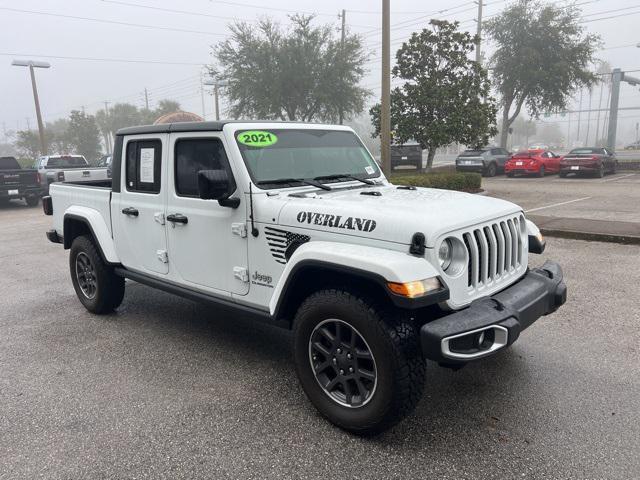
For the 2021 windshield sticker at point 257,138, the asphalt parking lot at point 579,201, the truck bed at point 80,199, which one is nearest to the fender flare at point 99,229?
the truck bed at point 80,199

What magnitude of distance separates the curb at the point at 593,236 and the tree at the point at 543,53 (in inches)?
898

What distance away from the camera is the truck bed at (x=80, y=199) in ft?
16.3

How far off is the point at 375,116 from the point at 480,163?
8780mm

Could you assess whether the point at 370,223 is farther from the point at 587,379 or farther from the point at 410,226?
the point at 587,379

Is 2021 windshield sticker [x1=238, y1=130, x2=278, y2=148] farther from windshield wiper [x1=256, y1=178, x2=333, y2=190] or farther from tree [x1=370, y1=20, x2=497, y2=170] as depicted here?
tree [x1=370, y1=20, x2=497, y2=170]

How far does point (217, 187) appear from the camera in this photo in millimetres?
3348

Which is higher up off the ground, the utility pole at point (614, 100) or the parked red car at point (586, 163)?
the utility pole at point (614, 100)

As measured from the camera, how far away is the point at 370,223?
2.93 m

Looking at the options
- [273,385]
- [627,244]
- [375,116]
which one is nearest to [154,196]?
[273,385]

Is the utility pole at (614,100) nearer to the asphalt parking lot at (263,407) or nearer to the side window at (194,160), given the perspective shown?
the asphalt parking lot at (263,407)

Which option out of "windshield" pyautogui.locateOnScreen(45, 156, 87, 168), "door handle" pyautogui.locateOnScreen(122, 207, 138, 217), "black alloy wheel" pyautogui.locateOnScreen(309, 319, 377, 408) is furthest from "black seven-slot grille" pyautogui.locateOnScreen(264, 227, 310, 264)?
"windshield" pyautogui.locateOnScreen(45, 156, 87, 168)

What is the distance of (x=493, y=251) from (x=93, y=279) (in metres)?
4.08

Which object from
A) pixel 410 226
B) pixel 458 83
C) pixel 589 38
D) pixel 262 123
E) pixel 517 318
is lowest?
pixel 517 318

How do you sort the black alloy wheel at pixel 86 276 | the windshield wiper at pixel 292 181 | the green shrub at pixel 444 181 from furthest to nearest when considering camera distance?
the green shrub at pixel 444 181, the black alloy wheel at pixel 86 276, the windshield wiper at pixel 292 181
